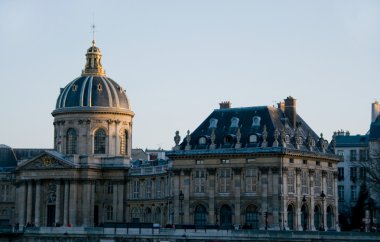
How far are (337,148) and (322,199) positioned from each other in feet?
46.2

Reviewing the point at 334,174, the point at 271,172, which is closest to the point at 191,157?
the point at 271,172

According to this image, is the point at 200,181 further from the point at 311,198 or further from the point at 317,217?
the point at 317,217

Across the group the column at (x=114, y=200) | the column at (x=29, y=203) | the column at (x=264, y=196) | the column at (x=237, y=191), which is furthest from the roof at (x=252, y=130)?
the column at (x=29, y=203)

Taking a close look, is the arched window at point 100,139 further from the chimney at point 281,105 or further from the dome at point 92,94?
the chimney at point 281,105

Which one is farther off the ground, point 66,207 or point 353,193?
point 353,193

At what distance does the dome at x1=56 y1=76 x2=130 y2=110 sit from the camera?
119938 mm

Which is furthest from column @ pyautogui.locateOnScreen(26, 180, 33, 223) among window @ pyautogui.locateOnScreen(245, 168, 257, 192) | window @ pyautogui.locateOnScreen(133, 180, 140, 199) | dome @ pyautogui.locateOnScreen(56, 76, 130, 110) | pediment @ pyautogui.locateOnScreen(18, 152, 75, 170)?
window @ pyautogui.locateOnScreen(245, 168, 257, 192)

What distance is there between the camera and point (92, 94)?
120 metres

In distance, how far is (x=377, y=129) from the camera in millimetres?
105938

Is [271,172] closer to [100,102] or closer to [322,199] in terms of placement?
[322,199]

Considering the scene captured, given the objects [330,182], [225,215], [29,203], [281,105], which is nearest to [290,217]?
[225,215]

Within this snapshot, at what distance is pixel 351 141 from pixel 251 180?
70.1 feet

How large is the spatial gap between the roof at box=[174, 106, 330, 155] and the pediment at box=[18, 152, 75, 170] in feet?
60.6

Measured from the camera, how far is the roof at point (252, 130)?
96688 millimetres
